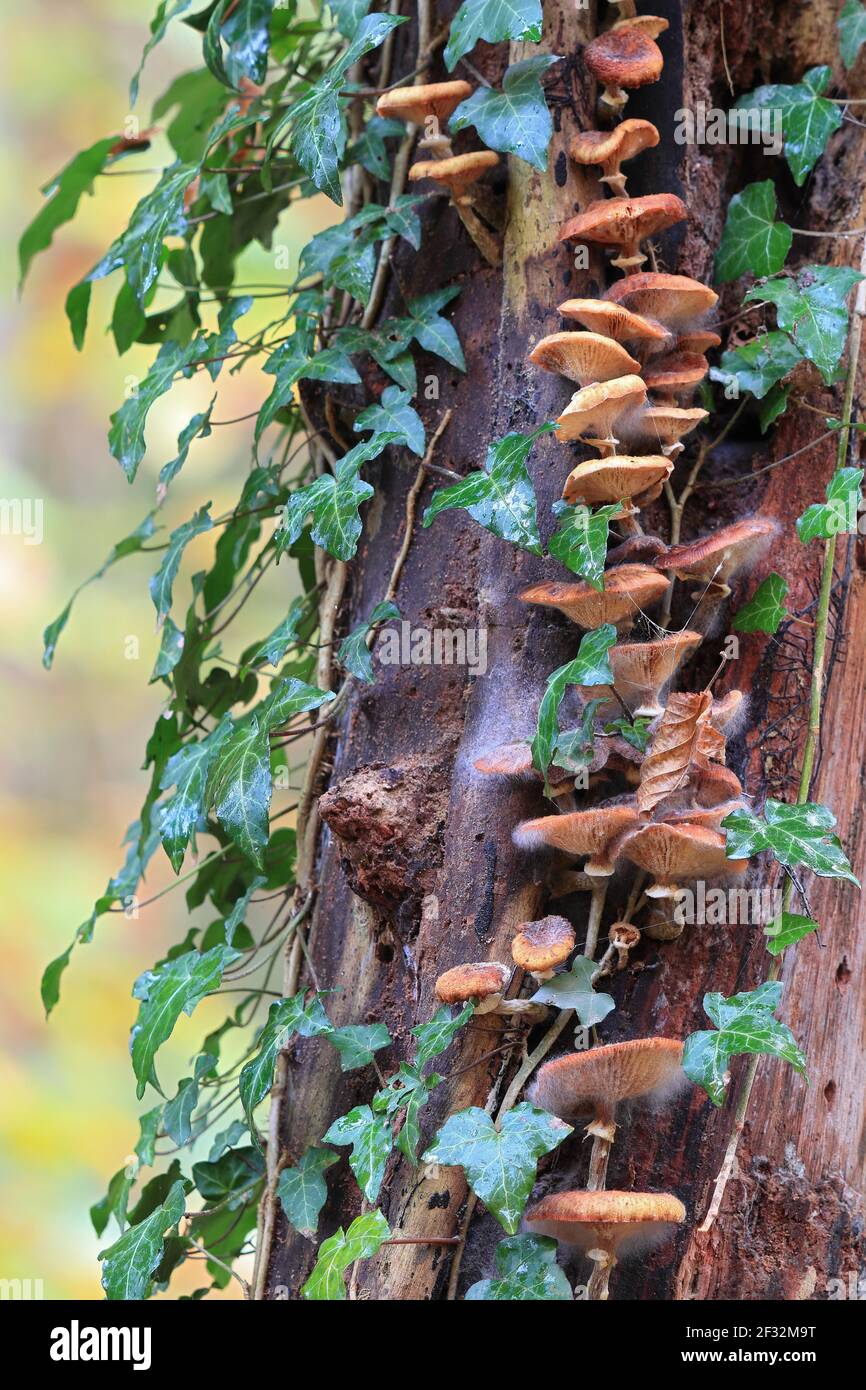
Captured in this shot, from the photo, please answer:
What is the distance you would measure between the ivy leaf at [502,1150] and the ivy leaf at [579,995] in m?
0.16

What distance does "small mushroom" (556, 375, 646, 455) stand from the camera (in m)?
1.86

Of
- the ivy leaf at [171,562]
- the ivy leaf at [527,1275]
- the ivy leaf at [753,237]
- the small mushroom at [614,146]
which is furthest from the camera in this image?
the ivy leaf at [171,562]

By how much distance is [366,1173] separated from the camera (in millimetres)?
1768

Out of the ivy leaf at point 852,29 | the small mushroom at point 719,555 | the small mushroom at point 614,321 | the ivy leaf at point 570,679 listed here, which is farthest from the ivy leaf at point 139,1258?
the ivy leaf at point 852,29

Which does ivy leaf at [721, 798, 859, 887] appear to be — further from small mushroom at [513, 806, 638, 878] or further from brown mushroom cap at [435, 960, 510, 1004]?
brown mushroom cap at [435, 960, 510, 1004]

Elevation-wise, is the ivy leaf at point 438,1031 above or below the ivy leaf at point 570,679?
below

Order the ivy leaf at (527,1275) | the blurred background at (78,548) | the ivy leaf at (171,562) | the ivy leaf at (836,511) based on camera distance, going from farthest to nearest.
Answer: the blurred background at (78,548) → the ivy leaf at (171,562) → the ivy leaf at (836,511) → the ivy leaf at (527,1275)

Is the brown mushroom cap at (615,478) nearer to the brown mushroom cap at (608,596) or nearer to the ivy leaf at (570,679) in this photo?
the brown mushroom cap at (608,596)

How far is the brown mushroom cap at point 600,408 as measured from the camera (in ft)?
6.10

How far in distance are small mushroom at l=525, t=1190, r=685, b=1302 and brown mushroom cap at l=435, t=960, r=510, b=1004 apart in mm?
299

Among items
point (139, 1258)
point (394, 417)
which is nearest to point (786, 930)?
point (394, 417)

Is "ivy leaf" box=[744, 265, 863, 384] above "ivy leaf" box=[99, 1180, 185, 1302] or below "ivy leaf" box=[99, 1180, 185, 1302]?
above

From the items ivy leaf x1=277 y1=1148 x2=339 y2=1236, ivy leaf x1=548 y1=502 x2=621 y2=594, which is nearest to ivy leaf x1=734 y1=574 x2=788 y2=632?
→ ivy leaf x1=548 y1=502 x2=621 y2=594

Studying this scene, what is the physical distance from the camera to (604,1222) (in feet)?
5.30
